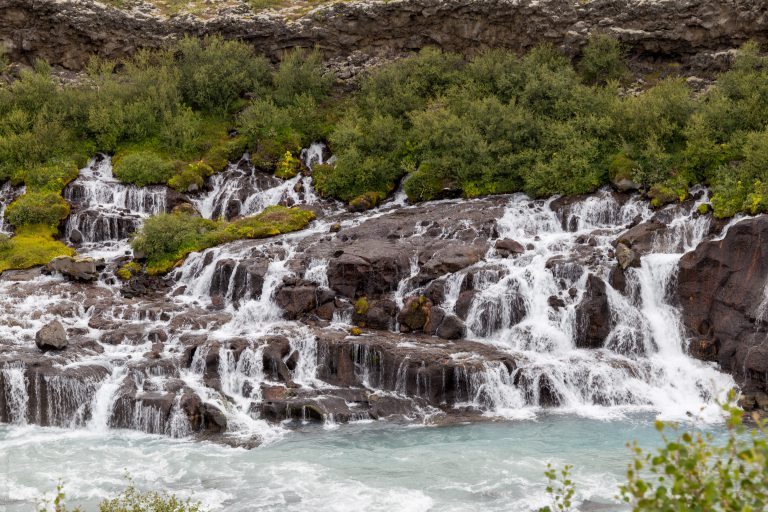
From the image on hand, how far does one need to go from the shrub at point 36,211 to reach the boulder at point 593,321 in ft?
86.7

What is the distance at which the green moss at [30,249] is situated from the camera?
107 ft

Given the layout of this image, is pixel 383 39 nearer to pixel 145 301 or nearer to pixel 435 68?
pixel 435 68

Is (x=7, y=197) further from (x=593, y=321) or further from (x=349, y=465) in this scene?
(x=593, y=321)

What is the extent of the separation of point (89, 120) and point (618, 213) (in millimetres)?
31251

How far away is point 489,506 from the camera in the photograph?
15.9m

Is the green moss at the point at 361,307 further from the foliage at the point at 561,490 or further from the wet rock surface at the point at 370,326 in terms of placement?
the foliage at the point at 561,490

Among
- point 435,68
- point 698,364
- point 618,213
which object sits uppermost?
point 435,68

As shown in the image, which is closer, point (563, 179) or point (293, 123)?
point (563, 179)

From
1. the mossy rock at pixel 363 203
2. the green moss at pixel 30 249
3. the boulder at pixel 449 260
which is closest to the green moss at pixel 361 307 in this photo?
the boulder at pixel 449 260

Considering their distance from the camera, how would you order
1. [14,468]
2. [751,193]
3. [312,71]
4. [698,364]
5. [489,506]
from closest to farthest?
[489,506] < [14,468] < [698,364] < [751,193] < [312,71]

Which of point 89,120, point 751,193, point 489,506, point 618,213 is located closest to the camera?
point 489,506

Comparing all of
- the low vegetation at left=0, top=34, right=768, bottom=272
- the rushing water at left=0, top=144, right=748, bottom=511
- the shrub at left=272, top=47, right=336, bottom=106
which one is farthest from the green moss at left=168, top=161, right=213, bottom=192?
the rushing water at left=0, top=144, right=748, bottom=511

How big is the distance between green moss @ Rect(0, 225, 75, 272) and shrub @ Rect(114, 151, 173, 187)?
573 cm

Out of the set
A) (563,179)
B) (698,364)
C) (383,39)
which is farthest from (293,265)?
(383,39)
